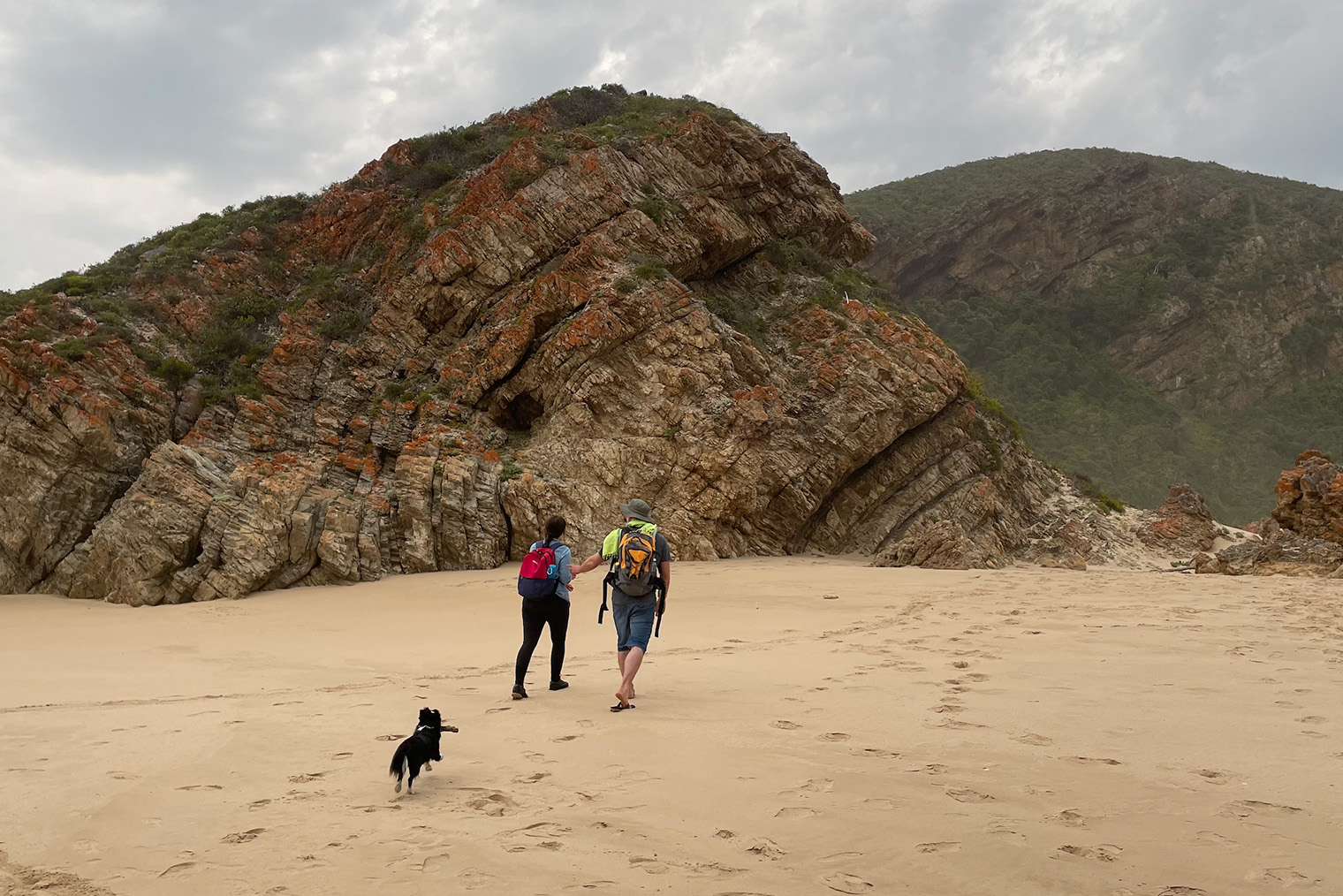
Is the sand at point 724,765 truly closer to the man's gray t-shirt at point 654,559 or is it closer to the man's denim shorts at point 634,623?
the man's denim shorts at point 634,623

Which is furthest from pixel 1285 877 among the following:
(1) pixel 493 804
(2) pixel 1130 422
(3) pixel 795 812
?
(2) pixel 1130 422

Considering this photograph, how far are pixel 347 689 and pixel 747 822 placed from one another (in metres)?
4.44

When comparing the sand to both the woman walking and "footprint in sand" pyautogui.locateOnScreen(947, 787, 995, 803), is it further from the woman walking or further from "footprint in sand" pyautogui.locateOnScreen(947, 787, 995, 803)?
the woman walking

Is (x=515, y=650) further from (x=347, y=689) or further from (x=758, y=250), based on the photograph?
(x=758, y=250)

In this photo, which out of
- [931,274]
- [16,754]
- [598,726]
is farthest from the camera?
[931,274]

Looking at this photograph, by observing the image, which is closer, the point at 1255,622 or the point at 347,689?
the point at 347,689

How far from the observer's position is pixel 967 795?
3.49 meters

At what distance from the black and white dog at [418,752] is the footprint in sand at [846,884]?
2.02 metres

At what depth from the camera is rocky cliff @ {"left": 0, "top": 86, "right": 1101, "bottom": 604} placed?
12812 mm

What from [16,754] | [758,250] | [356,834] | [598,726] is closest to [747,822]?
[356,834]

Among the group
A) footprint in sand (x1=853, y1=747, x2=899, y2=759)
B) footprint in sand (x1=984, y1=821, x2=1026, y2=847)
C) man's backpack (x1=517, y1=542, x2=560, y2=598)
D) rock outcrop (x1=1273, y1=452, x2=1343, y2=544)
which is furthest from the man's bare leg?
rock outcrop (x1=1273, y1=452, x2=1343, y2=544)

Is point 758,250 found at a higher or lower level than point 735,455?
higher

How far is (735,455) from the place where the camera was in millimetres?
15688

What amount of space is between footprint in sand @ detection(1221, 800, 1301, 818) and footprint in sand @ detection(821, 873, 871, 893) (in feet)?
5.24
